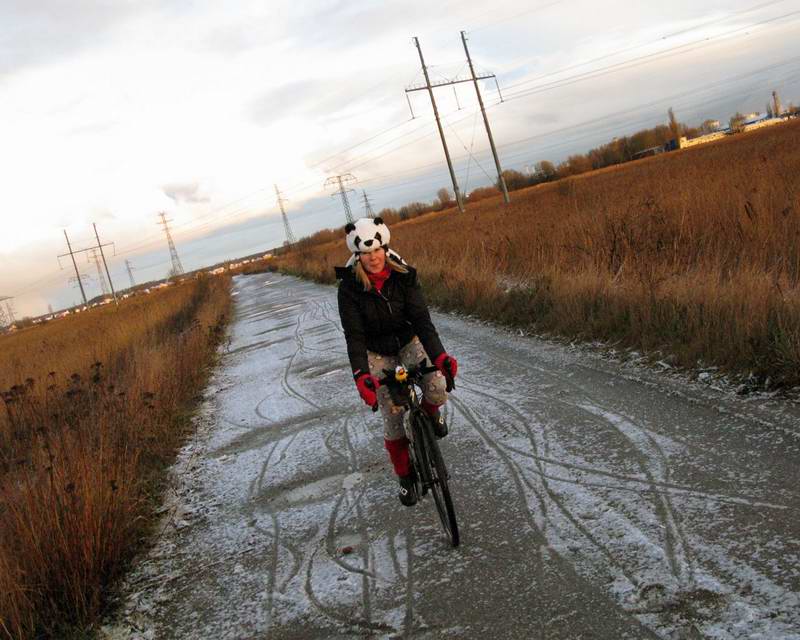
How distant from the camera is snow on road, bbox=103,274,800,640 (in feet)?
10.7

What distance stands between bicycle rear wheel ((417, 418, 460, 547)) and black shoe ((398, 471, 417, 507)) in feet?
1.18

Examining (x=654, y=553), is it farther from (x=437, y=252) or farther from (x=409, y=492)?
(x=437, y=252)

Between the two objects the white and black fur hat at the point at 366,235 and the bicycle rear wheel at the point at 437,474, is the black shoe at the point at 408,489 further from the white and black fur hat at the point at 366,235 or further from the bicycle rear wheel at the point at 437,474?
the white and black fur hat at the point at 366,235

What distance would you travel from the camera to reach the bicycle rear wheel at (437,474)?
4094 millimetres

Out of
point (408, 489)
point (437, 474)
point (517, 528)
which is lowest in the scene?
point (517, 528)

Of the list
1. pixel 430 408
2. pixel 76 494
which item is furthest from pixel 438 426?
pixel 76 494

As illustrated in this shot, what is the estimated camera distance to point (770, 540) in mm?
3463

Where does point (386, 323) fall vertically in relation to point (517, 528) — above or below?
above

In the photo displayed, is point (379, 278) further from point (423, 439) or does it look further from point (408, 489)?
point (408, 489)

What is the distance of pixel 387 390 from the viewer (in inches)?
177

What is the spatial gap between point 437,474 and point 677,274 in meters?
6.19

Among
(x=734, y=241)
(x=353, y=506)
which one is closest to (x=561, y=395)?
(x=353, y=506)

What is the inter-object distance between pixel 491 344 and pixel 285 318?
11.0 metres

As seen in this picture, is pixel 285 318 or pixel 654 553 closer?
pixel 654 553
